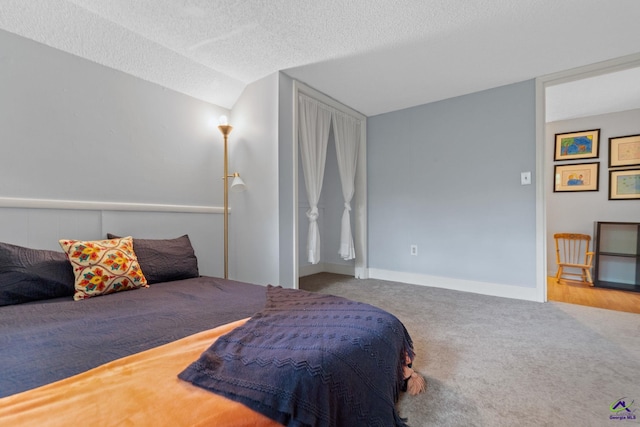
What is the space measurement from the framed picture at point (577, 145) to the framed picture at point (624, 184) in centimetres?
32

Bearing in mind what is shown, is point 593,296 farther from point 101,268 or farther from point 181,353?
point 101,268

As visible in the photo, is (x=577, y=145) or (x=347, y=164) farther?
(x=577, y=145)

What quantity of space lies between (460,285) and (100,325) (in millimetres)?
3200

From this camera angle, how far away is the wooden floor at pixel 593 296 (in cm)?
271

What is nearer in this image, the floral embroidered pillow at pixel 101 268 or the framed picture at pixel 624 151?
the floral embroidered pillow at pixel 101 268

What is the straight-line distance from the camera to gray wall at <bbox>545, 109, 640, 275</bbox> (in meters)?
3.54

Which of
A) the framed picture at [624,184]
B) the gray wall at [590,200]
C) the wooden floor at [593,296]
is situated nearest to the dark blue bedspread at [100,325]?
the wooden floor at [593,296]

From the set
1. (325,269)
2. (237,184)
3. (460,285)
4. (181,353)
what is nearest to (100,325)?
(181,353)

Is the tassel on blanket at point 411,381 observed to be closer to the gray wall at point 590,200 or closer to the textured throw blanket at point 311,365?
the textured throw blanket at point 311,365

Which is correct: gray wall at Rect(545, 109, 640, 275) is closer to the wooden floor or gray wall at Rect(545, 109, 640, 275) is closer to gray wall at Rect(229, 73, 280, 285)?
the wooden floor

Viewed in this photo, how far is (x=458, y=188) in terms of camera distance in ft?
10.7

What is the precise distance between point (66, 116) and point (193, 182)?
999 millimetres

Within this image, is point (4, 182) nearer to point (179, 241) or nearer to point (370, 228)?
point (179, 241)

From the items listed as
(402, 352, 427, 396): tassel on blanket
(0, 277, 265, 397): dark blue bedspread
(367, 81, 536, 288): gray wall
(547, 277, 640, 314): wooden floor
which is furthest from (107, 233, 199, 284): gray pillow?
(547, 277, 640, 314): wooden floor
